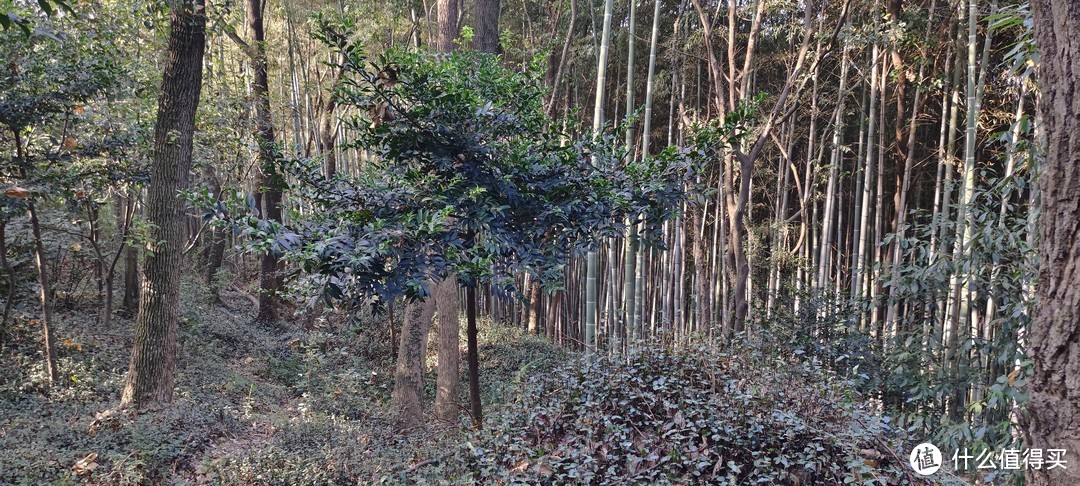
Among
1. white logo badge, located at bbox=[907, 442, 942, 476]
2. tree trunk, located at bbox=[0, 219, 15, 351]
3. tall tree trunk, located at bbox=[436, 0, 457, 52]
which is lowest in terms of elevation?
white logo badge, located at bbox=[907, 442, 942, 476]

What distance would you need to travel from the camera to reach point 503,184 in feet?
7.80

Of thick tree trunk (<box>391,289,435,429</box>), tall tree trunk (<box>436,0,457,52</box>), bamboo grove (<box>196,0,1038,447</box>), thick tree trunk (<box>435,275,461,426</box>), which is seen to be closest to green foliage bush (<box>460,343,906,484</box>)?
bamboo grove (<box>196,0,1038,447</box>)

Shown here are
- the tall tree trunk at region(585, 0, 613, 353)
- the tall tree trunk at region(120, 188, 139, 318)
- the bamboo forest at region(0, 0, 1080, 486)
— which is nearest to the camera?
the bamboo forest at region(0, 0, 1080, 486)

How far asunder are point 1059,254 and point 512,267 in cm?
173

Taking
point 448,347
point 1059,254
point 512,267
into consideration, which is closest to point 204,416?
point 448,347

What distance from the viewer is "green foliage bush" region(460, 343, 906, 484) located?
2.28m

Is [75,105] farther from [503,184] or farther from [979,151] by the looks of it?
[979,151]

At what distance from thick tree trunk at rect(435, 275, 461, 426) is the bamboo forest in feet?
0.13

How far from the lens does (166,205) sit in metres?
4.00

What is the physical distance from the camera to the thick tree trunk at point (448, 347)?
5.07 m

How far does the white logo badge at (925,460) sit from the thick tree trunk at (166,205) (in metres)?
4.49

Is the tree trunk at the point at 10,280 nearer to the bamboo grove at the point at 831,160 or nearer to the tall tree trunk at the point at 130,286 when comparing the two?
the tall tree trunk at the point at 130,286

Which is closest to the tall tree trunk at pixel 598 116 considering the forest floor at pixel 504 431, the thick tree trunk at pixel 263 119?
the forest floor at pixel 504 431

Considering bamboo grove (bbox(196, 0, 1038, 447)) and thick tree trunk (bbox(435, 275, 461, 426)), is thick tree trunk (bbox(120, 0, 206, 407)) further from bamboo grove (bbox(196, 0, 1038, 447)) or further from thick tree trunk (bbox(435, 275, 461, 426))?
thick tree trunk (bbox(435, 275, 461, 426))
